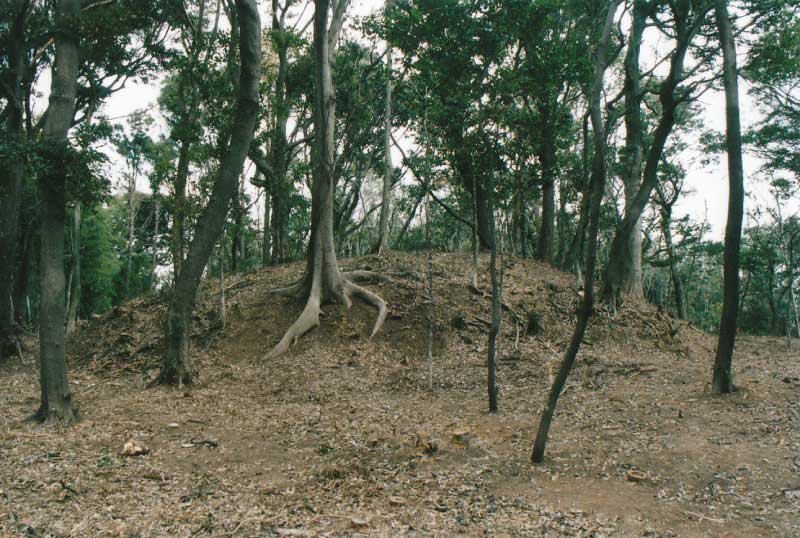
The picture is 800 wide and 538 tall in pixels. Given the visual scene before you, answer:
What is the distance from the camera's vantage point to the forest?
480 cm

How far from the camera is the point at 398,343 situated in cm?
1163

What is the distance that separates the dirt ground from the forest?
1.6 inches

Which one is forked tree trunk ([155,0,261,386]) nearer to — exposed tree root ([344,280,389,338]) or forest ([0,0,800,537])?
forest ([0,0,800,537])

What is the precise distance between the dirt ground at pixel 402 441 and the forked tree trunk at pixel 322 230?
1.26 ft

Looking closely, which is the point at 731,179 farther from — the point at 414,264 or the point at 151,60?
the point at 151,60

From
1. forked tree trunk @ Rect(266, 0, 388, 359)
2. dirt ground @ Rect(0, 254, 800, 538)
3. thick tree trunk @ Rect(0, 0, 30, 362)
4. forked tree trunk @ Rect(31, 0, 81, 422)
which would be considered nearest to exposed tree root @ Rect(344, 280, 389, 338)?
forked tree trunk @ Rect(266, 0, 388, 359)

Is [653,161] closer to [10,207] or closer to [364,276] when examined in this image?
[364,276]

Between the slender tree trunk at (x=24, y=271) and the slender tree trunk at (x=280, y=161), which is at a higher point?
the slender tree trunk at (x=280, y=161)

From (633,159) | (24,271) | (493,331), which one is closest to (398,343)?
(493,331)

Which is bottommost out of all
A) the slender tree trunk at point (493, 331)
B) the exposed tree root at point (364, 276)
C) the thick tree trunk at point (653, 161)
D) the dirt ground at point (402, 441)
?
the dirt ground at point (402, 441)

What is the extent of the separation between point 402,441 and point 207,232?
5.27 metres

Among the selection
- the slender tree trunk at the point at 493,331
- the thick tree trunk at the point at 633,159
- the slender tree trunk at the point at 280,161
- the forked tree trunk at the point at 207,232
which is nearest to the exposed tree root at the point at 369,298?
the forked tree trunk at the point at 207,232

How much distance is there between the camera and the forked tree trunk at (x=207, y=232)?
8.89m

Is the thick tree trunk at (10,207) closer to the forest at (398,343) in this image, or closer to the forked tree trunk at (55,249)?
the forest at (398,343)
